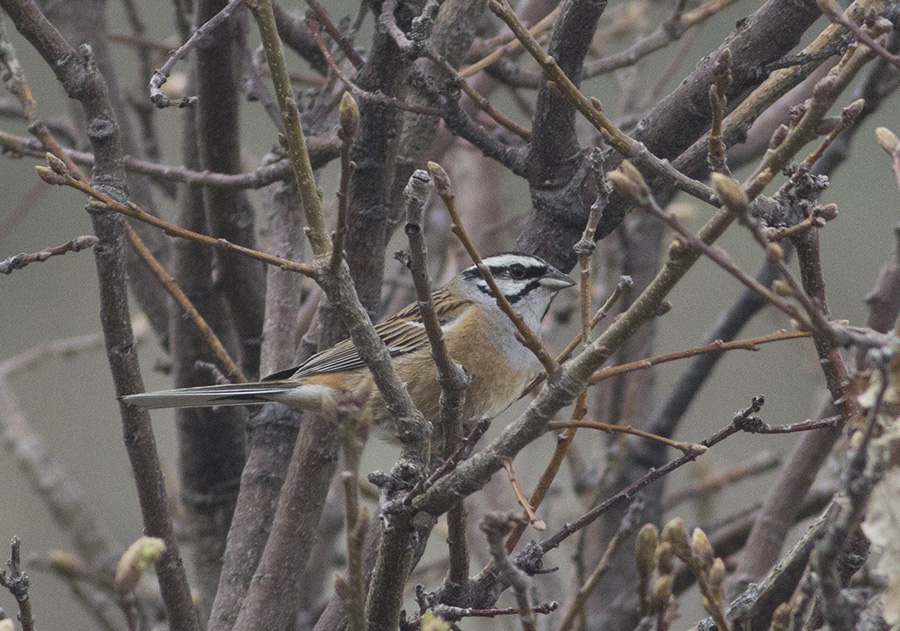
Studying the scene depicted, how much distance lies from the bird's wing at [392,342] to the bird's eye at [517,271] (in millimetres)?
300

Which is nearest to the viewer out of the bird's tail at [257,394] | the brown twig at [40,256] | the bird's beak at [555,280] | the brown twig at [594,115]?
the brown twig at [594,115]

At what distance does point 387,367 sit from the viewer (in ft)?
5.99

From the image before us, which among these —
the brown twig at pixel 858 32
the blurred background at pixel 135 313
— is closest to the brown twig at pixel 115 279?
the brown twig at pixel 858 32

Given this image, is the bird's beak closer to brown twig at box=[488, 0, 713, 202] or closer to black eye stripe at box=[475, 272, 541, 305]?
black eye stripe at box=[475, 272, 541, 305]

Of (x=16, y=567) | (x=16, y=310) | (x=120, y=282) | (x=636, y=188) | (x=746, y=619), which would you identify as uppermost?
(x=16, y=310)

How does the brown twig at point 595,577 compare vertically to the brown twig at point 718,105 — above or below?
below

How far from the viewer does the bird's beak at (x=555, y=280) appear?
3238 mm

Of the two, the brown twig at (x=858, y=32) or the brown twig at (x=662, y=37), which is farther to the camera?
the brown twig at (x=662, y=37)

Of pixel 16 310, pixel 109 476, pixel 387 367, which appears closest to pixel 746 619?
pixel 387 367

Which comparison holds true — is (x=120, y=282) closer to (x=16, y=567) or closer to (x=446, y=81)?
(x=16, y=567)

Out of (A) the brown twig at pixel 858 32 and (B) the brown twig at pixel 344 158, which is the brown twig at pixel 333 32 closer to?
(B) the brown twig at pixel 344 158

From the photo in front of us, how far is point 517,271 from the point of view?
3.41m

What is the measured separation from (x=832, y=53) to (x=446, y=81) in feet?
3.33

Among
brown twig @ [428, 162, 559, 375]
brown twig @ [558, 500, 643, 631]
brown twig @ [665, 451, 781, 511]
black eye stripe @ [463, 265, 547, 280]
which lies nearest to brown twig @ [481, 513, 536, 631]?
brown twig @ [558, 500, 643, 631]
